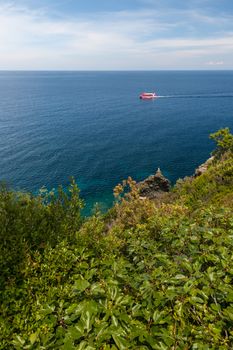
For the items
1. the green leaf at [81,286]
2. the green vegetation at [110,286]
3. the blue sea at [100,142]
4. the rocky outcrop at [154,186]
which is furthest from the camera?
the blue sea at [100,142]

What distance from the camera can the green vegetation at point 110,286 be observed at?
5008 mm

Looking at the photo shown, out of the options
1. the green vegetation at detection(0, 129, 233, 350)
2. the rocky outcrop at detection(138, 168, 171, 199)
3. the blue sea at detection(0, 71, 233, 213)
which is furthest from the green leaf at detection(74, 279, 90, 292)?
the rocky outcrop at detection(138, 168, 171, 199)

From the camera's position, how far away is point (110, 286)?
605 centimetres

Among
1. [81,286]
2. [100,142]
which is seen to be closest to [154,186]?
[100,142]

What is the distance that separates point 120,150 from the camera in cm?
8075

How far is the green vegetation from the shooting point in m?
5.01

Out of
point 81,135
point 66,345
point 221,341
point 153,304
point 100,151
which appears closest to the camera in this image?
point 66,345

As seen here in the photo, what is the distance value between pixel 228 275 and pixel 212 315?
130 cm

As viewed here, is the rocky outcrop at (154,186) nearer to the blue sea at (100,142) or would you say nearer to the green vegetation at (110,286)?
the blue sea at (100,142)

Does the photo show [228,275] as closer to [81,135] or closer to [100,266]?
[100,266]

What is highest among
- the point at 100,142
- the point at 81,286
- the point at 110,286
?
the point at 81,286

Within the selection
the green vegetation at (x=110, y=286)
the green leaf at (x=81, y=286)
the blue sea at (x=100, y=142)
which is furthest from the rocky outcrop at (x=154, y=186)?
the green leaf at (x=81, y=286)

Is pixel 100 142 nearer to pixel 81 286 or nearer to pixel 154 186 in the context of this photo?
pixel 154 186

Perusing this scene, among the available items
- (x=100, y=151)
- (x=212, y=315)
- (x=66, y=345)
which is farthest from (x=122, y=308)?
(x=100, y=151)
